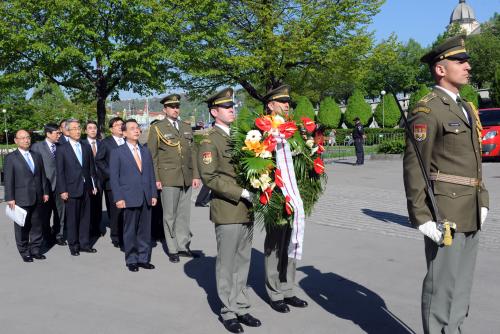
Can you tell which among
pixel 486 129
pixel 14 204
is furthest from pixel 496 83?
pixel 14 204

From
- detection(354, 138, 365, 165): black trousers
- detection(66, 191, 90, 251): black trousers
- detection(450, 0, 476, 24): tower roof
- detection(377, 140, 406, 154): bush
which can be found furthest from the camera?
detection(450, 0, 476, 24): tower roof

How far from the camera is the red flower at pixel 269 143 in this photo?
4418 mm

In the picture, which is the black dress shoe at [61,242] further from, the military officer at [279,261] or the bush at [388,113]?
the bush at [388,113]

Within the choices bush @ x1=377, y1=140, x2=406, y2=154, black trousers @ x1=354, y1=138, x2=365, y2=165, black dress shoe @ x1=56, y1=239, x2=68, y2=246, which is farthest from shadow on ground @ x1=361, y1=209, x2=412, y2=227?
bush @ x1=377, y1=140, x2=406, y2=154

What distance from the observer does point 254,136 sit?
14.5 feet

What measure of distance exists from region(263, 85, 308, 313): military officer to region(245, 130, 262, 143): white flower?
1.64ft

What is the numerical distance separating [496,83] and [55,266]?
4099cm

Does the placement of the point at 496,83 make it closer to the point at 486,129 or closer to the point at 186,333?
the point at 486,129

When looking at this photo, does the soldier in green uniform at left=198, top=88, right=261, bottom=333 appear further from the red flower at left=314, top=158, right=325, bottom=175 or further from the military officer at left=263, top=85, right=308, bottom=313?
the red flower at left=314, top=158, right=325, bottom=175

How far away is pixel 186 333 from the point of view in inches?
177

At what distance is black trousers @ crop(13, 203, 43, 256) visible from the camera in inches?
289

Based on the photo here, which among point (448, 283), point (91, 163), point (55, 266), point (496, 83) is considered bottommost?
point (55, 266)

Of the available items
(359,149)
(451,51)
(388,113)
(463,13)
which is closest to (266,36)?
(359,149)

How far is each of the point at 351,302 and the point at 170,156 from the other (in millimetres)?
3373
